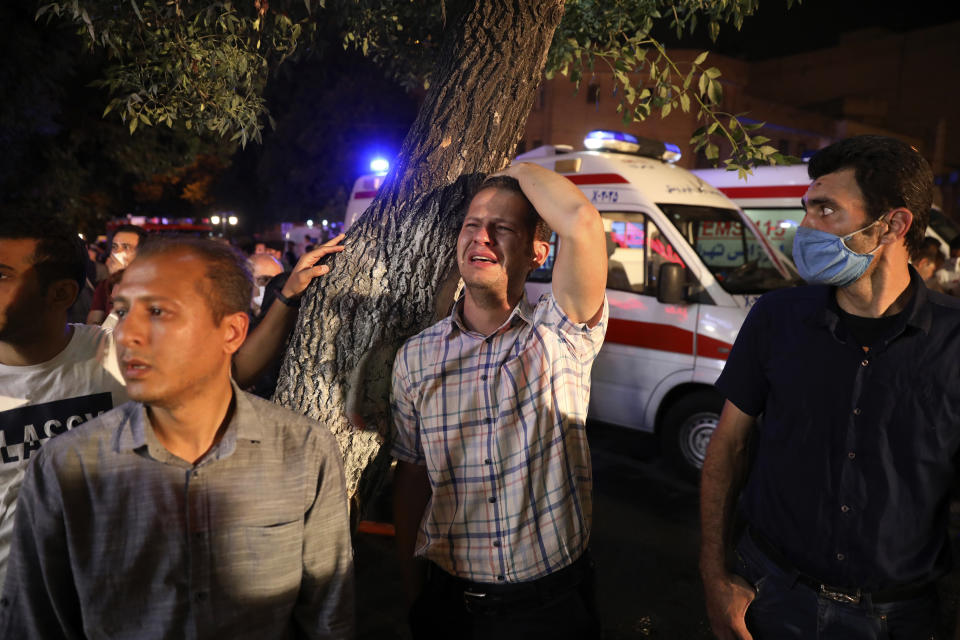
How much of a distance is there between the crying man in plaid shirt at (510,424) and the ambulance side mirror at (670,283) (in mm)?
3410

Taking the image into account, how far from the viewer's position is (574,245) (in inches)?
71.6

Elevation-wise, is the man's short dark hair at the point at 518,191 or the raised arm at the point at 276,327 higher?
the man's short dark hair at the point at 518,191

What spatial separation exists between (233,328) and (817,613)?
184cm

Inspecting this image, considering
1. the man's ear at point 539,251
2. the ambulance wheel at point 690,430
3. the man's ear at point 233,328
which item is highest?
the man's ear at point 539,251

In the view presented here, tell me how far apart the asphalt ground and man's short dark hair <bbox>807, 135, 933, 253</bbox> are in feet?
4.12

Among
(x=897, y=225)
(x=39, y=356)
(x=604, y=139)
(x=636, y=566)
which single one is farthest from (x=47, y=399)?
(x=604, y=139)

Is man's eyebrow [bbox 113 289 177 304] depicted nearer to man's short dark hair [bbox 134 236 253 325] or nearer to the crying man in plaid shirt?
man's short dark hair [bbox 134 236 253 325]

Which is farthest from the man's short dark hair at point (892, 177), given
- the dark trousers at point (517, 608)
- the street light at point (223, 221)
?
the street light at point (223, 221)

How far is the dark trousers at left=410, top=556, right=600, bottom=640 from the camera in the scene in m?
1.87

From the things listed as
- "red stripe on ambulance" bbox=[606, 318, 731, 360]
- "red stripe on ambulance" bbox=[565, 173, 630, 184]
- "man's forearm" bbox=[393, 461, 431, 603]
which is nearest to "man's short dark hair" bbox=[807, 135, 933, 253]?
"man's forearm" bbox=[393, 461, 431, 603]

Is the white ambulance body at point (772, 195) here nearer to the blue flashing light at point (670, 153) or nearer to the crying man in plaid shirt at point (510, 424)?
the blue flashing light at point (670, 153)

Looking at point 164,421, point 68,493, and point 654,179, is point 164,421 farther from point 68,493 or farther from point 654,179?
point 654,179

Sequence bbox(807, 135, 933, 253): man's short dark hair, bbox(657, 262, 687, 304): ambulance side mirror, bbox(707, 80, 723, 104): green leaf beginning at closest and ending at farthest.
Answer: bbox(807, 135, 933, 253): man's short dark hair < bbox(707, 80, 723, 104): green leaf < bbox(657, 262, 687, 304): ambulance side mirror

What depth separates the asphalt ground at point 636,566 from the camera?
362cm
